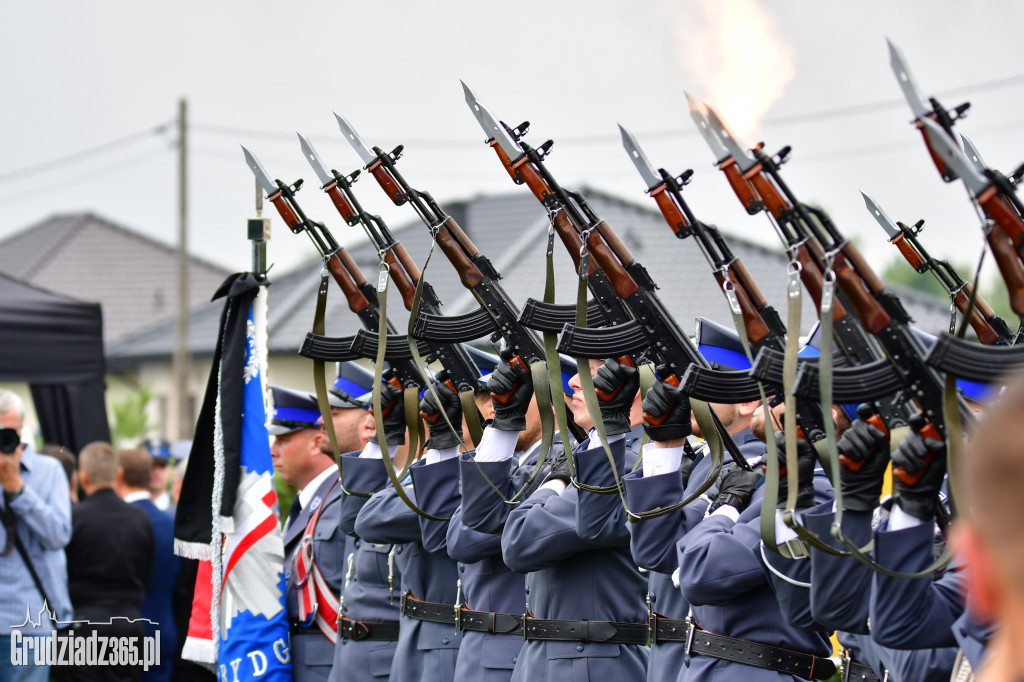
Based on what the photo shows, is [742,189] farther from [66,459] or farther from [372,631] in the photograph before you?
[66,459]

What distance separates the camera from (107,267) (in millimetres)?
41750

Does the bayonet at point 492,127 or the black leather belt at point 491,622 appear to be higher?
the bayonet at point 492,127

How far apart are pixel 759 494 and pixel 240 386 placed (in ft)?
9.83

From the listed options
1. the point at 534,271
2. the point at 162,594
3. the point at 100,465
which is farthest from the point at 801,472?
the point at 534,271

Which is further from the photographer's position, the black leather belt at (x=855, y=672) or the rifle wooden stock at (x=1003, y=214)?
the black leather belt at (x=855, y=672)

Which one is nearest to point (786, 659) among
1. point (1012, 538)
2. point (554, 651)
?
point (554, 651)

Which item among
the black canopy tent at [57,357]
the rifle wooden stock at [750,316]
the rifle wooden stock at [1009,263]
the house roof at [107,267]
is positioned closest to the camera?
the rifle wooden stock at [1009,263]

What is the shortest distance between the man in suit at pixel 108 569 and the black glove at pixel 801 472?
478 centimetres

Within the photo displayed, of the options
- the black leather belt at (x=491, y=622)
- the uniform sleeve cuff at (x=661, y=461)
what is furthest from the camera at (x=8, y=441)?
the uniform sleeve cuff at (x=661, y=461)

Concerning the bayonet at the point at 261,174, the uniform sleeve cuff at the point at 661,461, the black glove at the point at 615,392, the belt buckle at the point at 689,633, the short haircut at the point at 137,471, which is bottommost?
the belt buckle at the point at 689,633

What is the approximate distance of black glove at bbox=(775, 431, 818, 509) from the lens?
3.66m

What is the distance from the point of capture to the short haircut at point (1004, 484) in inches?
52.9

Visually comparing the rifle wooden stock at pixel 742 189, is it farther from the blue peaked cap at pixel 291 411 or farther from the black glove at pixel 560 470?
the blue peaked cap at pixel 291 411

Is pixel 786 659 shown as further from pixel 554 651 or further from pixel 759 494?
pixel 554 651
